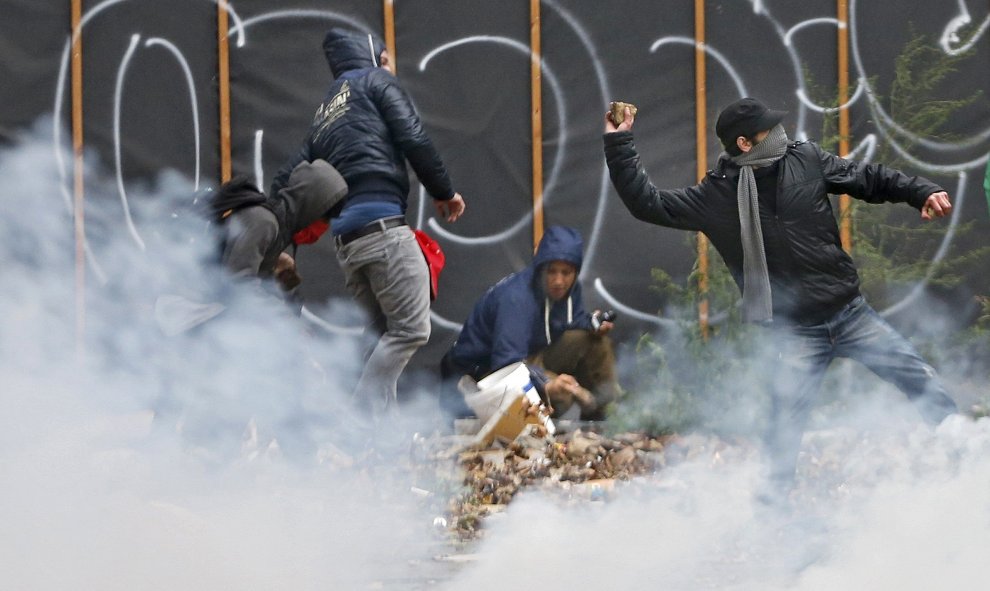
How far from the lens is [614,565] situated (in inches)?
171

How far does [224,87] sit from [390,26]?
994 mm

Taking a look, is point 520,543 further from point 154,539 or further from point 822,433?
point 822,433

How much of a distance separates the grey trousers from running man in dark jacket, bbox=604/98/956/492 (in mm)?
1308

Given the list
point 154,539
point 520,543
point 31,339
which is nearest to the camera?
point 154,539

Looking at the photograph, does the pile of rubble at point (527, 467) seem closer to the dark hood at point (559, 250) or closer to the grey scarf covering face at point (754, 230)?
the dark hood at point (559, 250)

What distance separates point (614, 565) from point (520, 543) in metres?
0.48

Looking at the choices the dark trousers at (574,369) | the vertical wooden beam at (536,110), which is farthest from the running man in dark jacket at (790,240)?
the vertical wooden beam at (536,110)

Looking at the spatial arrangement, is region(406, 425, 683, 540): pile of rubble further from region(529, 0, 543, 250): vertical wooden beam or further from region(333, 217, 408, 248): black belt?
region(529, 0, 543, 250): vertical wooden beam

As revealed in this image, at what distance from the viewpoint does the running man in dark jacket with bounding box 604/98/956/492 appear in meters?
5.26

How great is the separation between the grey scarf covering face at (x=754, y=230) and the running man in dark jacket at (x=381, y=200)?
5.21 feet

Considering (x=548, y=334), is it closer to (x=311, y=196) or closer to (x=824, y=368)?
(x=311, y=196)

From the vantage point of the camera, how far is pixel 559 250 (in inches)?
295

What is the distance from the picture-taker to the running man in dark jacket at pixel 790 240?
207 inches

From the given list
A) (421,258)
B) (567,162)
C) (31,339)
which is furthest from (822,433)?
(31,339)
